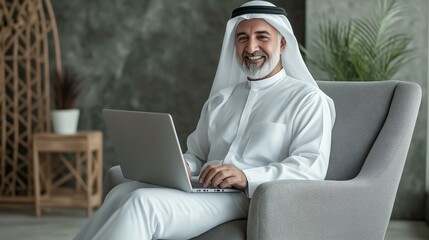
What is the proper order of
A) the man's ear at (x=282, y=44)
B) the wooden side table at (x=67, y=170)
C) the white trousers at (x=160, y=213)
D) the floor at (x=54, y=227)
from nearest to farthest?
1. the white trousers at (x=160, y=213)
2. the man's ear at (x=282, y=44)
3. the floor at (x=54, y=227)
4. the wooden side table at (x=67, y=170)

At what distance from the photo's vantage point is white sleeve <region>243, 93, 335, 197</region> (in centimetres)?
313

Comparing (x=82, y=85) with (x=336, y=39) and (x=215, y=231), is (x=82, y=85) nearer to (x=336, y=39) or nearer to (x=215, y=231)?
(x=336, y=39)

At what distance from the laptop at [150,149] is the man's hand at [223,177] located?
0.03 metres

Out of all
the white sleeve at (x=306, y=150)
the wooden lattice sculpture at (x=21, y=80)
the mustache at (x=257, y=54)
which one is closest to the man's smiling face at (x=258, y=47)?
the mustache at (x=257, y=54)

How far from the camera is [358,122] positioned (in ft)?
11.5

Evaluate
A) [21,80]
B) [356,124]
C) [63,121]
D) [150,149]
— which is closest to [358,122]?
[356,124]

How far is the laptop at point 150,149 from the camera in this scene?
9.39 ft

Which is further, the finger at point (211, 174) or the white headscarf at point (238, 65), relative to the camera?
the white headscarf at point (238, 65)

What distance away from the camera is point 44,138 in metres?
6.24

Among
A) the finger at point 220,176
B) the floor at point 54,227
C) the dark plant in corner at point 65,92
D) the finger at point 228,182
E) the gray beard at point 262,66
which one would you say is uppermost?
the gray beard at point 262,66

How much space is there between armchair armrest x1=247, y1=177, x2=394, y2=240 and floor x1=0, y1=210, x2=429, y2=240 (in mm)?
2071

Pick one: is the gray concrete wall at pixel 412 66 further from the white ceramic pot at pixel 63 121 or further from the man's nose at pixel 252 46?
the man's nose at pixel 252 46

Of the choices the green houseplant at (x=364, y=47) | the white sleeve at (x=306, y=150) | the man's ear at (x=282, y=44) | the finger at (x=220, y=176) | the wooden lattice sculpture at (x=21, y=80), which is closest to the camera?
the finger at (x=220, y=176)

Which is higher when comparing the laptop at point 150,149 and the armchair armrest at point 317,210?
the laptop at point 150,149
